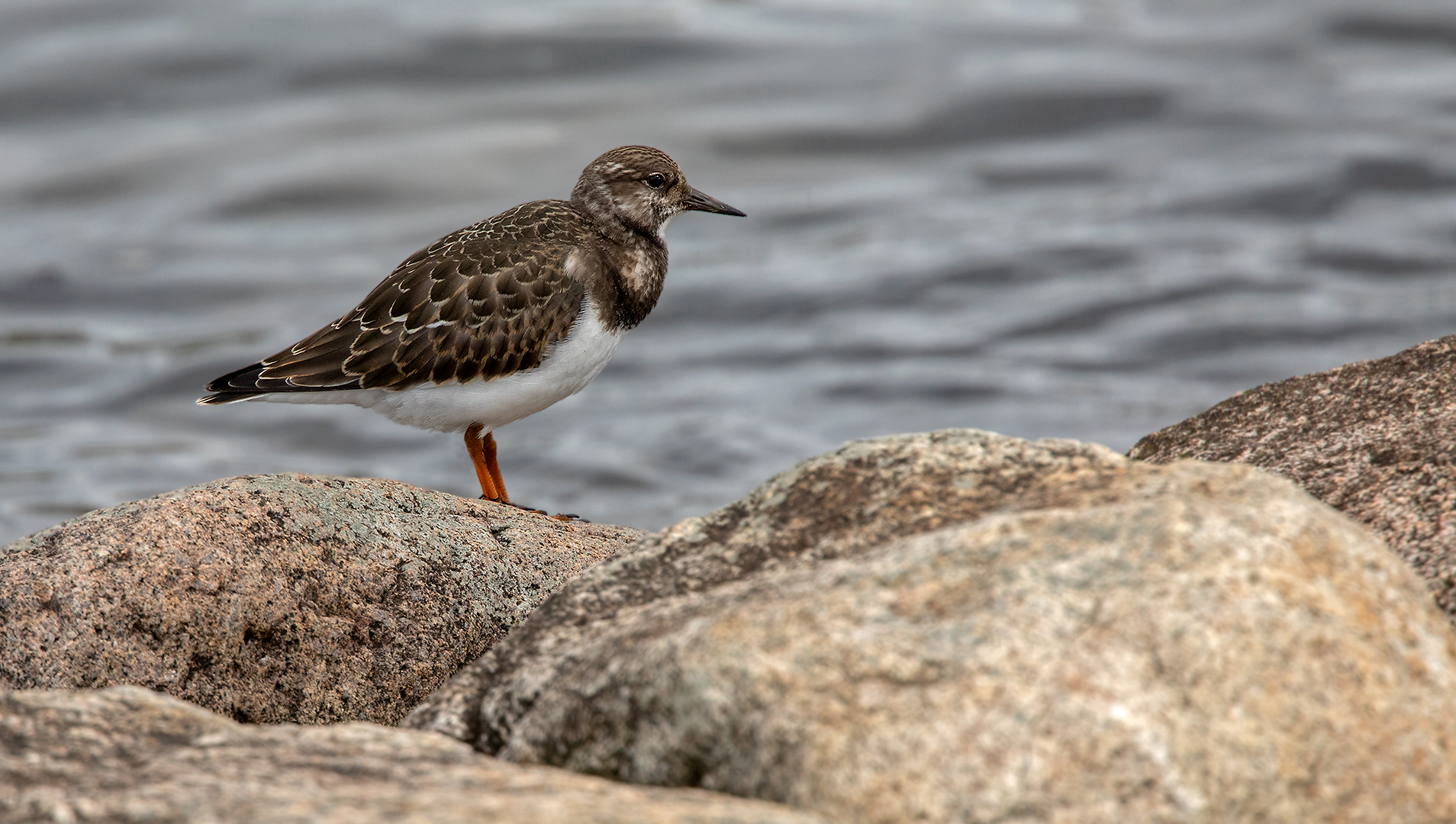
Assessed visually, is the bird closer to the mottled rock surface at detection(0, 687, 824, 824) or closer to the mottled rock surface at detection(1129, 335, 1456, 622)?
the mottled rock surface at detection(1129, 335, 1456, 622)

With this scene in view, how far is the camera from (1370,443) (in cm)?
369

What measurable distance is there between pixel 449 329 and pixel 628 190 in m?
1.13

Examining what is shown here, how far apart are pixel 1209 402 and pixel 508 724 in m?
8.67

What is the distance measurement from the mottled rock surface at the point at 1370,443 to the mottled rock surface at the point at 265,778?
184 centimetres

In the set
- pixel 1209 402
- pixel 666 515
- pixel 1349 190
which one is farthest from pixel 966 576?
pixel 1349 190

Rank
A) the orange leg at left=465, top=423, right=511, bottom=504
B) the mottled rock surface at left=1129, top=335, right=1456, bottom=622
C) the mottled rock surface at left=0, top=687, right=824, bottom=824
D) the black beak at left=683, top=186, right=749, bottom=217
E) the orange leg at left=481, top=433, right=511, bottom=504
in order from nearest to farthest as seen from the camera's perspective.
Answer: the mottled rock surface at left=0, top=687, right=824, bottom=824 < the mottled rock surface at left=1129, top=335, right=1456, bottom=622 < the orange leg at left=465, top=423, right=511, bottom=504 < the orange leg at left=481, top=433, right=511, bottom=504 < the black beak at left=683, top=186, right=749, bottom=217

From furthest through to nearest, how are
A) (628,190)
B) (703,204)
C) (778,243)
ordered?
(778,243) < (703,204) < (628,190)

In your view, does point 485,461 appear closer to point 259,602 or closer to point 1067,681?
point 259,602

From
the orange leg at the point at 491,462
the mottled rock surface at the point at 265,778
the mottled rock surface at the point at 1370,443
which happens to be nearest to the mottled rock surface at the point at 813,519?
the mottled rock surface at the point at 265,778

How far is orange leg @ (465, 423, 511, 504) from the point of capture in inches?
248

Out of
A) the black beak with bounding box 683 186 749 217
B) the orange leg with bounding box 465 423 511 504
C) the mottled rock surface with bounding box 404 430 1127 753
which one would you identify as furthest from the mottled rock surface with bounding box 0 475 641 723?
the black beak with bounding box 683 186 749 217

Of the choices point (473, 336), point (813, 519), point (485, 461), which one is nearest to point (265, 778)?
point (813, 519)

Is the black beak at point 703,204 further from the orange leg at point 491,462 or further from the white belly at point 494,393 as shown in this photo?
the orange leg at point 491,462

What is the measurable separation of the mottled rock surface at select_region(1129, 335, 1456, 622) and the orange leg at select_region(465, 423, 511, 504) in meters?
3.10
